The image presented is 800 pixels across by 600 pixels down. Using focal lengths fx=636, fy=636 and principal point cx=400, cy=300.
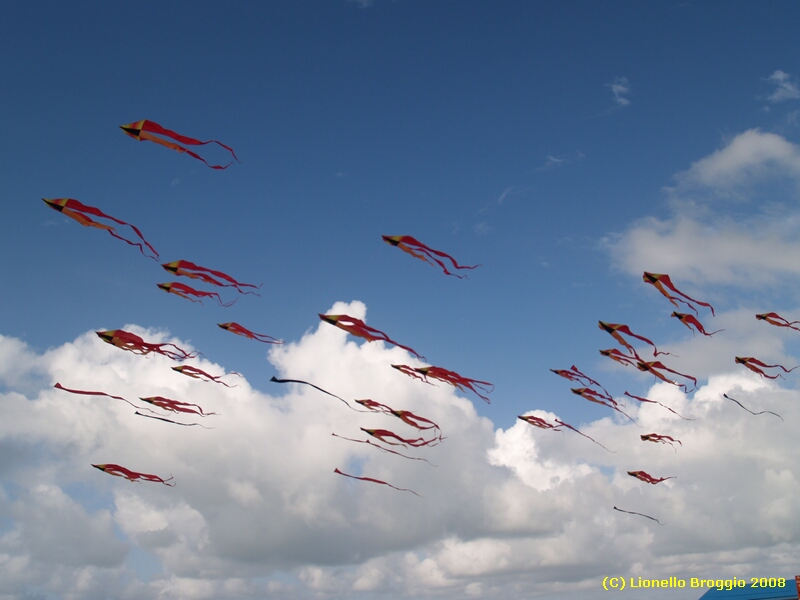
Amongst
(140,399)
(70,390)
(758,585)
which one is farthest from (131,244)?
(758,585)

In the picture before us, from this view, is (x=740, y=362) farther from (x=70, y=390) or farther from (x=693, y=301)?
(x=70, y=390)

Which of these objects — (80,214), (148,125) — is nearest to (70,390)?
(80,214)

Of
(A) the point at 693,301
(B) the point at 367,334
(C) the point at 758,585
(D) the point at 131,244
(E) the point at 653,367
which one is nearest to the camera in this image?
(D) the point at 131,244

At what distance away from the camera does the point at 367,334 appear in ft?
186

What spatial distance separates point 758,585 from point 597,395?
15394 centimetres

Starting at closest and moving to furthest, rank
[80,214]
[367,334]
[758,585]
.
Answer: [80,214]
[367,334]
[758,585]

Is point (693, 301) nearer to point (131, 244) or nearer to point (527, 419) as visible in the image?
point (527, 419)

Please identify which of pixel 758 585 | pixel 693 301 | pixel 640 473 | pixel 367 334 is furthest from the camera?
pixel 758 585

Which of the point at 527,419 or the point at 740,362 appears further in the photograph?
the point at 527,419

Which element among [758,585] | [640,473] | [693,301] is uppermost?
[693,301]

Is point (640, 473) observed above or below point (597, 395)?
below

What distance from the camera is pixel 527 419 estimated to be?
278ft

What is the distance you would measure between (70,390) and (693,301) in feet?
189

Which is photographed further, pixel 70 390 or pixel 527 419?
pixel 527 419
